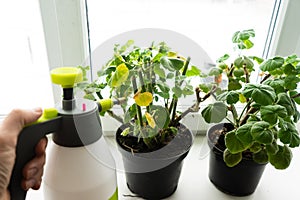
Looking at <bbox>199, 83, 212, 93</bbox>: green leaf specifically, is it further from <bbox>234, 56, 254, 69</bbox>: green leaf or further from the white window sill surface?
the white window sill surface

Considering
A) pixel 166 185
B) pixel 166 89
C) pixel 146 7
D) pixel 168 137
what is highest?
pixel 146 7

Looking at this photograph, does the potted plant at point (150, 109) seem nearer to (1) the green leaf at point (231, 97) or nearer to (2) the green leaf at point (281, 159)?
(1) the green leaf at point (231, 97)

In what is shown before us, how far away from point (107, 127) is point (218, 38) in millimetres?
423

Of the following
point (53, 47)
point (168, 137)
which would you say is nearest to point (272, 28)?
point (168, 137)

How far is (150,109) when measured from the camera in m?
0.54

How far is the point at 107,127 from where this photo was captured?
67 cm

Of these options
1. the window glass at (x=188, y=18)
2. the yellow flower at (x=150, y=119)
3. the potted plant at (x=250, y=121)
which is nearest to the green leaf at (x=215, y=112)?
the potted plant at (x=250, y=121)

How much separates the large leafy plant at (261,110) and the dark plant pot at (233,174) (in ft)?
0.12

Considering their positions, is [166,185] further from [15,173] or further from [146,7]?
[146,7]

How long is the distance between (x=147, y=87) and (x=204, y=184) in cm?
34

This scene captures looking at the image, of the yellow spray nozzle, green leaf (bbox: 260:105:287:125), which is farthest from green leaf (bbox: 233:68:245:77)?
the yellow spray nozzle

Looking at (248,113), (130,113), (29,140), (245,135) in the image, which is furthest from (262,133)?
(29,140)

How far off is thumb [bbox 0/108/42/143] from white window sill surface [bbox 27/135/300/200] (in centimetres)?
23

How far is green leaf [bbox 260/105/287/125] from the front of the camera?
489 millimetres
